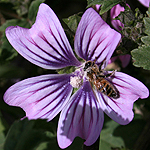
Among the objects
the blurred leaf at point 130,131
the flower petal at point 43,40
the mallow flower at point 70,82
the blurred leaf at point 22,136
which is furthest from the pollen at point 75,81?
the blurred leaf at point 130,131

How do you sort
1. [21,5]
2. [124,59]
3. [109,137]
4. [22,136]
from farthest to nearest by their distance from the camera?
[21,5]
[109,137]
[124,59]
[22,136]

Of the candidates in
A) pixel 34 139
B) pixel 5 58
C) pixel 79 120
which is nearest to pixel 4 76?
pixel 5 58

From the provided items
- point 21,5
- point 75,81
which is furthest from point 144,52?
point 21,5

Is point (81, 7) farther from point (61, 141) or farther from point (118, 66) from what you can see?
point (61, 141)

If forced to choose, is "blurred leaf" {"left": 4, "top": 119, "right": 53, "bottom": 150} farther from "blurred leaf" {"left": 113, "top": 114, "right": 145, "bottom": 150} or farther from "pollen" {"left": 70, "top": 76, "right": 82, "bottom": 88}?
"blurred leaf" {"left": 113, "top": 114, "right": 145, "bottom": 150}

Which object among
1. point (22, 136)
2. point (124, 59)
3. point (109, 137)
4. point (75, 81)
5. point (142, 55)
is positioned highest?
point (142, 55)

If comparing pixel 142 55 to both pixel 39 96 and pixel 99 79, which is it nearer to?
pixel 99 79

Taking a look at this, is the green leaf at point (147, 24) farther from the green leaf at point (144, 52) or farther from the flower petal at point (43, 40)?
the flower petal at point (43, 40)

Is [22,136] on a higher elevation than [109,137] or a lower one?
higher
